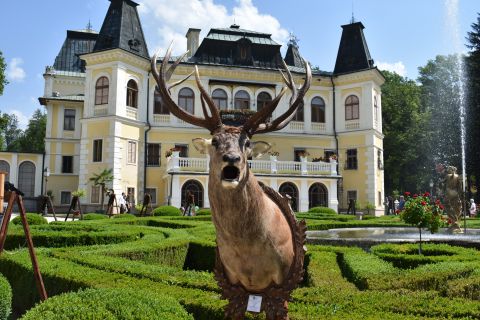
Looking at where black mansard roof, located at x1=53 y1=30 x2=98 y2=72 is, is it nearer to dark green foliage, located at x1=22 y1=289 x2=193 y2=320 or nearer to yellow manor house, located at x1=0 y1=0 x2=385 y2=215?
yellow manor house, located at x1=0 y1=0 x2=385 y2=215

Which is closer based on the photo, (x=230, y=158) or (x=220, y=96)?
(x=230, y=158)

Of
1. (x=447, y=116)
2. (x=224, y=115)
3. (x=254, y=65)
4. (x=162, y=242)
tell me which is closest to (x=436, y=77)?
(x=447, y=116)

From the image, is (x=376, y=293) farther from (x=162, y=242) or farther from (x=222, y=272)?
(x=162, y=242)

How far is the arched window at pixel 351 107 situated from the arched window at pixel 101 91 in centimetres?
1871

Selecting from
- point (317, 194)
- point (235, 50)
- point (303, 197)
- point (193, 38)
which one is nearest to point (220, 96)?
point (235, 50)

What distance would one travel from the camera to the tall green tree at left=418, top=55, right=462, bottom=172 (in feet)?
128

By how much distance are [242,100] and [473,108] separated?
751 inches

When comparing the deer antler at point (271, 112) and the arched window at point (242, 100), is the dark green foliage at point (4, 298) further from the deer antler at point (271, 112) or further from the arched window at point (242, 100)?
the arched window at point (242, 100)

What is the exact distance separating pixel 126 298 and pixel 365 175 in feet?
108

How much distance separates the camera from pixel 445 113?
39812mm

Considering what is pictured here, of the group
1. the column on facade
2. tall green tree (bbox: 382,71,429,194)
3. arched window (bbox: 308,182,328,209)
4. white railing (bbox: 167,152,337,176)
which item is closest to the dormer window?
white railing (bbox: 167,152,337,176)

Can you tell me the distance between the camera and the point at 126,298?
371 centimetres

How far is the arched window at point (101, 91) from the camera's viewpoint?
3203 cm

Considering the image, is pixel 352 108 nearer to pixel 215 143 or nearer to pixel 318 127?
pixel 318 127
